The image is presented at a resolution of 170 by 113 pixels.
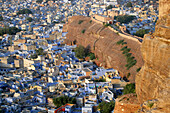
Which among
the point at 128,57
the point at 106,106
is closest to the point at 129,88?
the point at 106,106

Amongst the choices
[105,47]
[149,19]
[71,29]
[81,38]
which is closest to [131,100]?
[105,47]

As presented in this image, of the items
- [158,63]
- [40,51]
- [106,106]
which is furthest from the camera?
[40,51]

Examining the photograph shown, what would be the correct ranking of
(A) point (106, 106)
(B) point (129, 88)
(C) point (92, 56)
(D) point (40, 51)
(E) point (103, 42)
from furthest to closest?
(D) point (40, 51), (E) point (103, 42), (C) point (92, 56), (B) point (129, 88), (A) point (106, 106)

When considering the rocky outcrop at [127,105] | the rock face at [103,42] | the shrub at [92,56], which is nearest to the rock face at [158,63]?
the rocky outcrop at [127,105]

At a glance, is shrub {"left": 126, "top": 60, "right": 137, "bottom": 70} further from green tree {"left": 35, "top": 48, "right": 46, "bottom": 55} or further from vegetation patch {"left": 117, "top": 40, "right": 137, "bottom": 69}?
green tree {"left": 35, "top": 48, "right": 46, "bottom": 55}

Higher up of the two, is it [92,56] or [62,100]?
[92,56]

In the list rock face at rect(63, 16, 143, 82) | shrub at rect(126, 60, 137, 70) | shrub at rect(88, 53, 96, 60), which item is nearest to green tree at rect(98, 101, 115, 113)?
rock face at rect(63, 16, 143, 82)

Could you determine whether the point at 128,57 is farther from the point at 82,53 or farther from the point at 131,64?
the point at 82,53

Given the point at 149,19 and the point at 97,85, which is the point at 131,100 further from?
the point at 149,19
